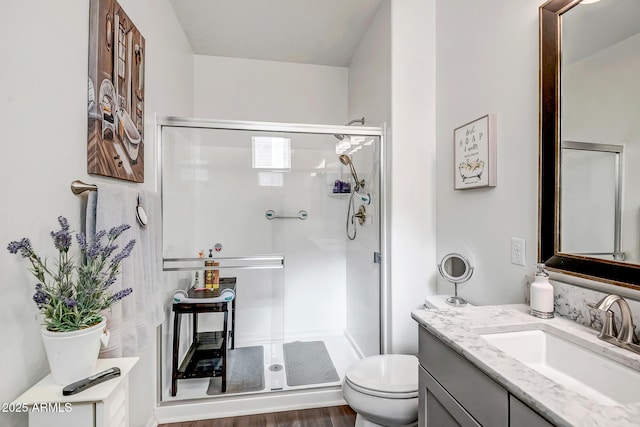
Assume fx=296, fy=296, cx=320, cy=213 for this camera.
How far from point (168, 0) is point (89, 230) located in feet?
5.96

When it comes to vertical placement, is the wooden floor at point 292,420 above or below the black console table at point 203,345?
below

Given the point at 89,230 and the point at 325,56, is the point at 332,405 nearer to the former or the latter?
the point at 89,230

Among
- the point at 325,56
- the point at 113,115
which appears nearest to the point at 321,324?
the point at 113,115

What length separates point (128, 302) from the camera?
48.3 inches

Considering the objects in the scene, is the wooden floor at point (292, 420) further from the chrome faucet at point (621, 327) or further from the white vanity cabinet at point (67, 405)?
the chrome faucet at point (621, 327)

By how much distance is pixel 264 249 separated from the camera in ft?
7.54

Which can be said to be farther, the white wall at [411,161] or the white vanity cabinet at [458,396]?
the white wall at [411,161]

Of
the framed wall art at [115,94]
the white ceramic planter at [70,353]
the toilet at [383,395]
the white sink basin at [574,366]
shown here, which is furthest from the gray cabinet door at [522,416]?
the framed wall art at [115,94]

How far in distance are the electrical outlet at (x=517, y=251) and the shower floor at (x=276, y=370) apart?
4.80 feet

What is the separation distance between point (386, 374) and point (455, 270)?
715 millimetres

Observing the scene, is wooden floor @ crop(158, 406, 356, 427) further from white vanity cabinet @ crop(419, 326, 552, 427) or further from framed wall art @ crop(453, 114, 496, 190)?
framed wall art @ crop(453, 114, 496, 190)

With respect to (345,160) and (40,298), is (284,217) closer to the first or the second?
(345,160)

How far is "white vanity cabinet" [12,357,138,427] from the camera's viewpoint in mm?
743

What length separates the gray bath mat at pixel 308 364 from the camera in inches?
84.9
